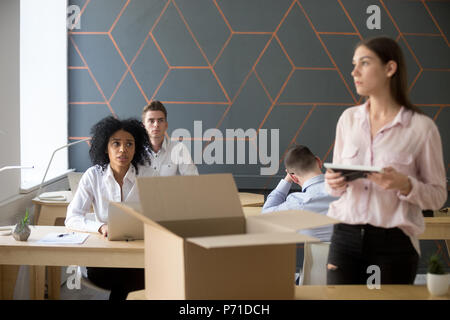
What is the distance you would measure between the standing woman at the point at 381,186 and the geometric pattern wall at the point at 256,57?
3271 mm

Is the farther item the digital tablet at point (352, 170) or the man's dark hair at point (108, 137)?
the man's dark hair at point (108, 137)

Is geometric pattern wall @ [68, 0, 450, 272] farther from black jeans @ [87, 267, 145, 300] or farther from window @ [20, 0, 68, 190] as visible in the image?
black jeans @ [87, 267, 145, 300]

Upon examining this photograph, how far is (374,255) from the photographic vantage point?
1.88 m

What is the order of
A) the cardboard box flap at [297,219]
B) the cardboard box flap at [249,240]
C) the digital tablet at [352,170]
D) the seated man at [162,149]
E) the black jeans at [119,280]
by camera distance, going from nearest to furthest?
the cardboard box flap at [249,240] → the cardboard box flap at [297,219] → the digital tablet at [352,170] → the black jeans at [119,280] → the seated man at [162,149]

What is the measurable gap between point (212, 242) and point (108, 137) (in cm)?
212

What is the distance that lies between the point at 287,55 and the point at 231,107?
0.69 meters

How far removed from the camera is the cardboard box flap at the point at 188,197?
5.02ft

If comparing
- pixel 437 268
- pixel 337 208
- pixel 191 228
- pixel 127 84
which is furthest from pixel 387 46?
pixel 127 84

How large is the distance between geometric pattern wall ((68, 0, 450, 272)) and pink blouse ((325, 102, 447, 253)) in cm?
332

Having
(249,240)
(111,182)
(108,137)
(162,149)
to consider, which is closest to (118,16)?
(162,149)

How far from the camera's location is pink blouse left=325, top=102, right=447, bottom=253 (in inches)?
71.9

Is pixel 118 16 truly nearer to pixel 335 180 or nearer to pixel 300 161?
pixel 300 161

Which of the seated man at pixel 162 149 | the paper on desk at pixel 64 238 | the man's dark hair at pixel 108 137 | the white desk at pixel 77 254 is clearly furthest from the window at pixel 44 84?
the white desk at pixel 77 254

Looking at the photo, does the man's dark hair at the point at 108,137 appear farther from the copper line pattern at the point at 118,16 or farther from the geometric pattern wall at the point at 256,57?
the copper line pattern at the point at 118,16
